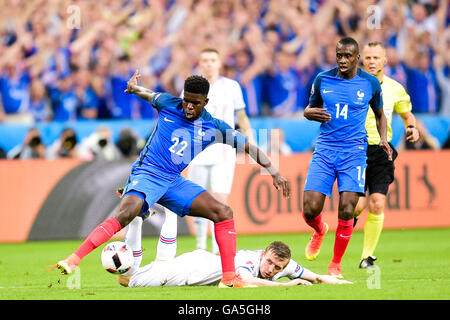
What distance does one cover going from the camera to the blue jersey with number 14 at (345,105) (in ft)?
32.2

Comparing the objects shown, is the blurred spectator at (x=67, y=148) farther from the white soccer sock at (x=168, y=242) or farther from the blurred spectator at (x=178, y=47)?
the white soccer sock at (x=168, y=242)

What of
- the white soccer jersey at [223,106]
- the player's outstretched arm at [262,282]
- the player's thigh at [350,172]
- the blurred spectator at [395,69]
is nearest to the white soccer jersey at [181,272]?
the player's outstretched arm at [262,282]

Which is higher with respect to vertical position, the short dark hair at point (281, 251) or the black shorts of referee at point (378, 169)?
the black shorts of referee at point (378, 169)

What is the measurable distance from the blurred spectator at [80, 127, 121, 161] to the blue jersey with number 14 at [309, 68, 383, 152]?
23.6 feet

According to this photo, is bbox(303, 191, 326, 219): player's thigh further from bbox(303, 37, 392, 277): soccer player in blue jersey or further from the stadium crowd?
the stadium crowd

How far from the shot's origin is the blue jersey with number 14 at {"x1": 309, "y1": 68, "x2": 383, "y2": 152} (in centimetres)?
980

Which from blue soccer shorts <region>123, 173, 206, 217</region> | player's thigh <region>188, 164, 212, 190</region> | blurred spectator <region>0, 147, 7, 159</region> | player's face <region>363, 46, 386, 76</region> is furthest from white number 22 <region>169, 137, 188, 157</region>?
blurred spectator <region>0, 147, 7, 159</region>

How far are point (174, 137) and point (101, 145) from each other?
7.72 metres

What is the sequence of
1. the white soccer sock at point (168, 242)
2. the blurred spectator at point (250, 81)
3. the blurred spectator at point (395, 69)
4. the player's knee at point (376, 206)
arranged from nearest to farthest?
the white soccer sock at point (168, 242) < the player's knee at point (376, 206) < the blurred spectator at point (250, 81) < the blurred spectator at point (395, 69)

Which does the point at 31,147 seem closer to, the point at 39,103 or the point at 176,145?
the point at 39,103

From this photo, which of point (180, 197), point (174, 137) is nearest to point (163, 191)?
point (180, 197)

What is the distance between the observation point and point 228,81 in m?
12.3
